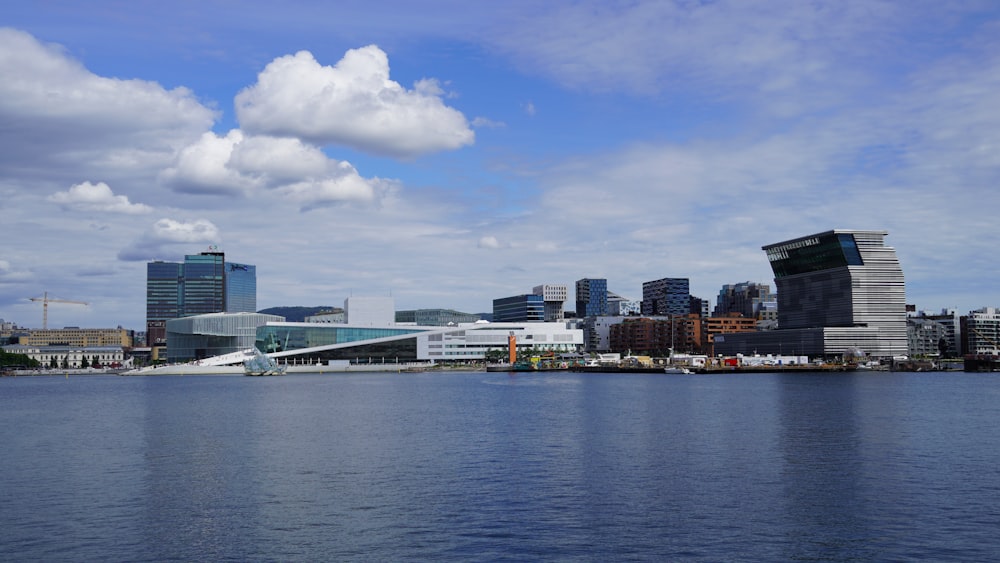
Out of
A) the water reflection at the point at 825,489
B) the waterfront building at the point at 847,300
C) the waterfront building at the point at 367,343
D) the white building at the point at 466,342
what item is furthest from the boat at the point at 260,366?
the water reflection at the point at 825,489

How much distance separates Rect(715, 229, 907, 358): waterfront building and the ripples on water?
128523 millimetres

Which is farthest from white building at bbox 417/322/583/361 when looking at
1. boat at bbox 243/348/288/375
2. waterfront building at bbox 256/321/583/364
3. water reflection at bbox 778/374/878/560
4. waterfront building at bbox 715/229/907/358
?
water reflection at bbox 778/374/878/560

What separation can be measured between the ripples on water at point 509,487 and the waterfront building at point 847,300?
422ft

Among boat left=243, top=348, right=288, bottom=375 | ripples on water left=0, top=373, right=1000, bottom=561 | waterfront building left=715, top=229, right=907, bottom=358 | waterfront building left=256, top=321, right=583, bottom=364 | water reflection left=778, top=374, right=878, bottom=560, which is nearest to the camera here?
water reflection left=778, top=374, right=878, bottom=560

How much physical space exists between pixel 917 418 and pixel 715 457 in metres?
24.6

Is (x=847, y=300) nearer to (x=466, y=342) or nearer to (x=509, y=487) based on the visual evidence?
(x=466, y=342)

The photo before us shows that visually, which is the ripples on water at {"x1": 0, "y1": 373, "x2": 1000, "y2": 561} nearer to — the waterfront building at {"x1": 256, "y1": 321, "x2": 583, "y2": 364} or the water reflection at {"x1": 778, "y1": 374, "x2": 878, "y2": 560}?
the water reflection at {"x1": 778, "y1": 374, "x2": 878, "y2": 560}

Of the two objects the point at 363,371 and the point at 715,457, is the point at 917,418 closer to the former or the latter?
the point at 715,457

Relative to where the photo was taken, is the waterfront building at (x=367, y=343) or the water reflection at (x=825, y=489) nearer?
the water reflection at (x=825, y=489)

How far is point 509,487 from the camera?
30.5 meters

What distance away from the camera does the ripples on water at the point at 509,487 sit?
23062mm

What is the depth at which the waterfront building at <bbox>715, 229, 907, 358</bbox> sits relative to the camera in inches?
6988

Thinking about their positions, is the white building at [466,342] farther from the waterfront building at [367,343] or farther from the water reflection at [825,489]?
the water reflection at [825,489]

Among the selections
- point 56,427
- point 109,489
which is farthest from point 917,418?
point 56,427
